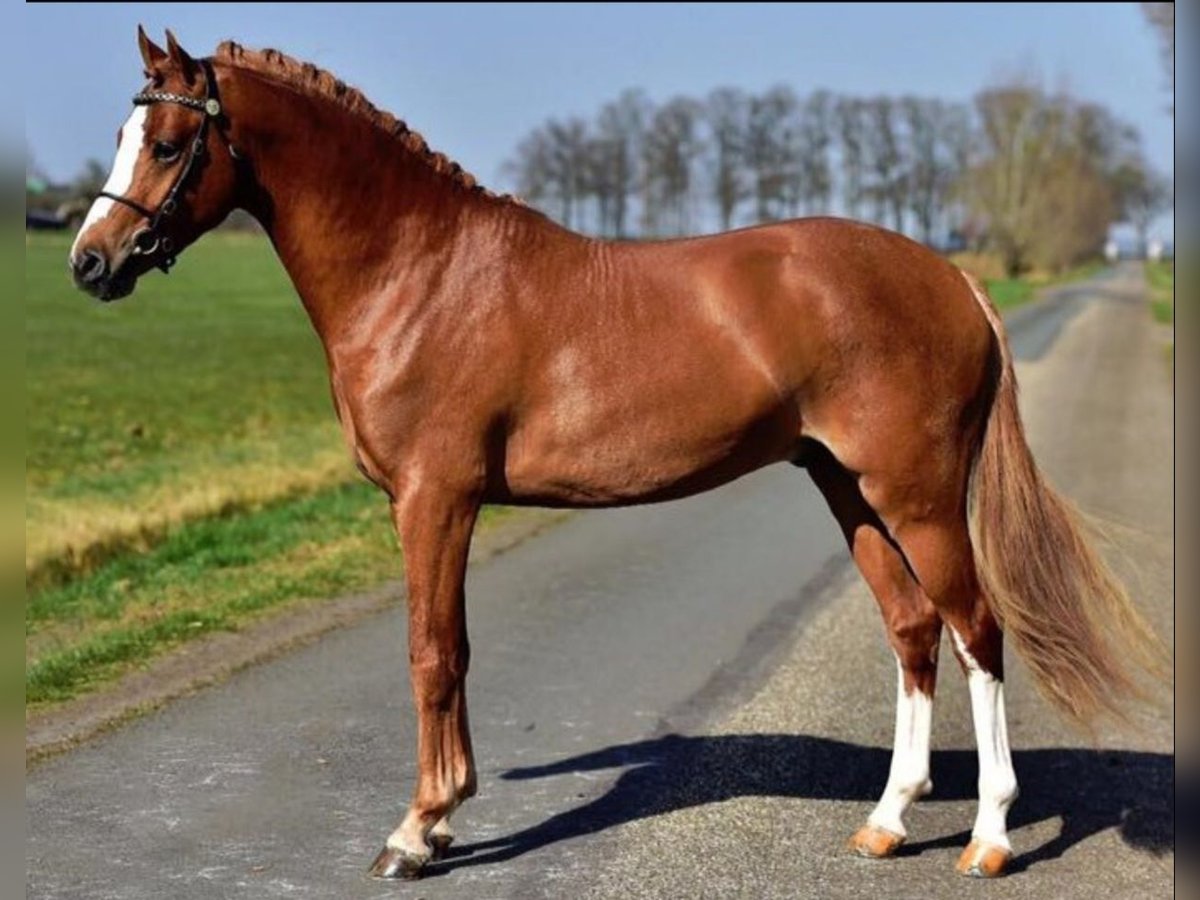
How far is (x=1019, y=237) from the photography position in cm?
7169

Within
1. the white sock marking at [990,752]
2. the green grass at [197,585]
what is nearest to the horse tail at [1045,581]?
the white sock marking at [990,752]

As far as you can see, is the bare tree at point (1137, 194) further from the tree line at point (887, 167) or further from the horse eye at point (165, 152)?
the horse eye at point (165, 152)

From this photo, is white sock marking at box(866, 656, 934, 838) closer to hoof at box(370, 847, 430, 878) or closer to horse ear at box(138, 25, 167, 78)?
hoof at box(370, 847, 430, 878)

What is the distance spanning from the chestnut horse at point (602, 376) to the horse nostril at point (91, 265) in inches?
5.0

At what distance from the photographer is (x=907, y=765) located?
16.4ft

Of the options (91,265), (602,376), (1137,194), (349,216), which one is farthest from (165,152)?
(1137,194)

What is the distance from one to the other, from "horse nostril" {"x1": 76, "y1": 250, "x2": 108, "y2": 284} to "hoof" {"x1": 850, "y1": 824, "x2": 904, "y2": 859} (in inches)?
118

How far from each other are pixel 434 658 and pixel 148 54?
204 cm

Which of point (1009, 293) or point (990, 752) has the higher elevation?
point (990, 752)

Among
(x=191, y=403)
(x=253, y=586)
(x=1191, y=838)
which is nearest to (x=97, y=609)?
(x=253, y=586)

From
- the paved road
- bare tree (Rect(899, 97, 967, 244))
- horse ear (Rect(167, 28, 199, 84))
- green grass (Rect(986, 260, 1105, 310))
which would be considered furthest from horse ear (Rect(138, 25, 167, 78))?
bare tree (Rect(899, 97, 967, 244))

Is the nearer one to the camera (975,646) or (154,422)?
(975,646)

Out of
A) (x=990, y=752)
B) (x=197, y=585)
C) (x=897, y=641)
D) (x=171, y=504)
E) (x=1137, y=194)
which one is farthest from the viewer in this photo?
(x=1137, y=194)

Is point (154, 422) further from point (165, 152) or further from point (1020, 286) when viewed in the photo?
point (1020, 286)
